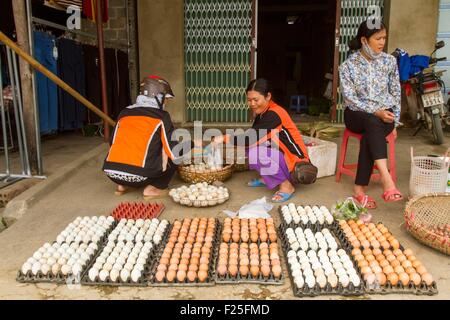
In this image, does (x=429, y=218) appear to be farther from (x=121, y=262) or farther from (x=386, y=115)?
(x=121, y=262)

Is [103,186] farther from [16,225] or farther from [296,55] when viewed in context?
[296,55]

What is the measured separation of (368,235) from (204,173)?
5.55ft

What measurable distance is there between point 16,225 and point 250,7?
5.38 meters

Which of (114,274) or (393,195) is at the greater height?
(393,195)

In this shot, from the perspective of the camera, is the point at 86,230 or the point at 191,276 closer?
the point at 191,276

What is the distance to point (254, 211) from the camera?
325 centimetres

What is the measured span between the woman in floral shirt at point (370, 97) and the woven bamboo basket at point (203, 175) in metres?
1.24

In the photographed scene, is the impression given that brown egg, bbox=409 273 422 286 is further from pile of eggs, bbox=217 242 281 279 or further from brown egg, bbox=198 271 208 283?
brown egg, bbox=198 271 208 283

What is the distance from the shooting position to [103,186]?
409 cm

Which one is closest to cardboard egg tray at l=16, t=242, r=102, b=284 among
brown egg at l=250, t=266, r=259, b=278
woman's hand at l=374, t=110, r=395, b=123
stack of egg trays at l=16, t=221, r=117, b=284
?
stack of egg trays at l=16, t=221, r=117, b=284

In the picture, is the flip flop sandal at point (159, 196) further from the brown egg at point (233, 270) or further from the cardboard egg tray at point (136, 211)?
the brown egg at point (233, 270)

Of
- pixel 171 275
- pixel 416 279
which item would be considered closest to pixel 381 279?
pixel 416 279

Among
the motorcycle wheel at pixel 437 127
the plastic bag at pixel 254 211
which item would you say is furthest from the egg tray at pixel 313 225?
the motorcycle wheel at pixel 437 127
